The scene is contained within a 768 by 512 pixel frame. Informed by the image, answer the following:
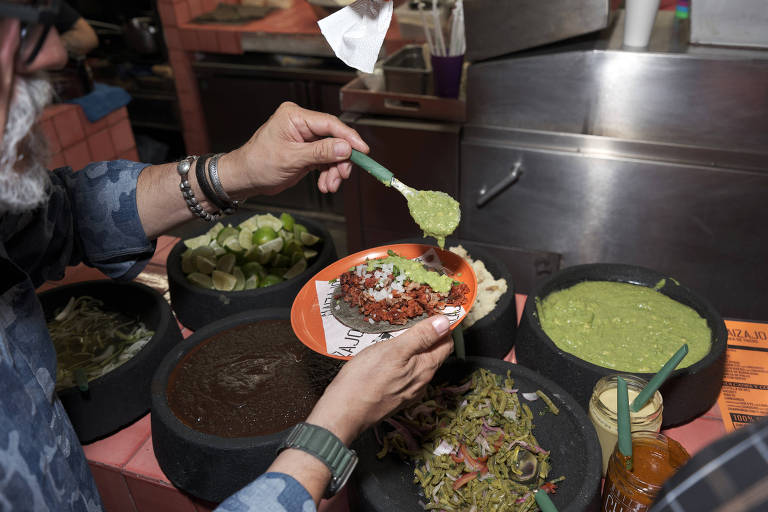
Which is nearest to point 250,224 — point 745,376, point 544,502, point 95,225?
point 95,225

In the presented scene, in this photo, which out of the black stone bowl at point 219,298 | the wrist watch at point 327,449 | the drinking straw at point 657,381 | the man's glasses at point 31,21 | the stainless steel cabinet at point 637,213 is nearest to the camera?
the man's glasses at point 31,21

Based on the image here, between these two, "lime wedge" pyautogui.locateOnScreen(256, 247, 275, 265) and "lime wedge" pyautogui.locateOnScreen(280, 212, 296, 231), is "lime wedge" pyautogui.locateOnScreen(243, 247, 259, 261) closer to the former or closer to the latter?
"lime wedge" pyautogui.locateOnScreen(256, 247, 275, 265)

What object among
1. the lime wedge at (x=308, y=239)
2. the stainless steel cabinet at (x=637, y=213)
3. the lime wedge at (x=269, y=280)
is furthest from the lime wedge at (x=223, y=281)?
the stainless steel cabinet at (x=637, y=213)

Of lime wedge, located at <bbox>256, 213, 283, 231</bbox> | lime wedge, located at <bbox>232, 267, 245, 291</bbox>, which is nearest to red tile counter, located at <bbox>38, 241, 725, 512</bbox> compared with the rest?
lime wedge, located at <bbox>232, 267, 245, 291</bbox>

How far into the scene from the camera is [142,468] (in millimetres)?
1543

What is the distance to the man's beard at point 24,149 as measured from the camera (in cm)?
92

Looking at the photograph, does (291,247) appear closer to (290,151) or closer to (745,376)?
(290,151)

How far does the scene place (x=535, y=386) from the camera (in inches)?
58.7

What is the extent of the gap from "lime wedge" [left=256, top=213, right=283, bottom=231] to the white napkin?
36.5 inches

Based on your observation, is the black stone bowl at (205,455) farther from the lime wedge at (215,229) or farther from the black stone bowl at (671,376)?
the lime wedge at (215,229)

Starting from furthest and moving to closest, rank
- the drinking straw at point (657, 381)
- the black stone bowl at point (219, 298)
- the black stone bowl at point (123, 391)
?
the black stone bowl at point (219, 298) < the black stone bowl at point (123, 391) < the drinking straw at point (657, 381)

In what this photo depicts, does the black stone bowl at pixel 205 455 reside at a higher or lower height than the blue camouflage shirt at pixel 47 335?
lower

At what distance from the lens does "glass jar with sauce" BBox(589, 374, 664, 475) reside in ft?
4.42

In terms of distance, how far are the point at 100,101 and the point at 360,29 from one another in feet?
9.19
